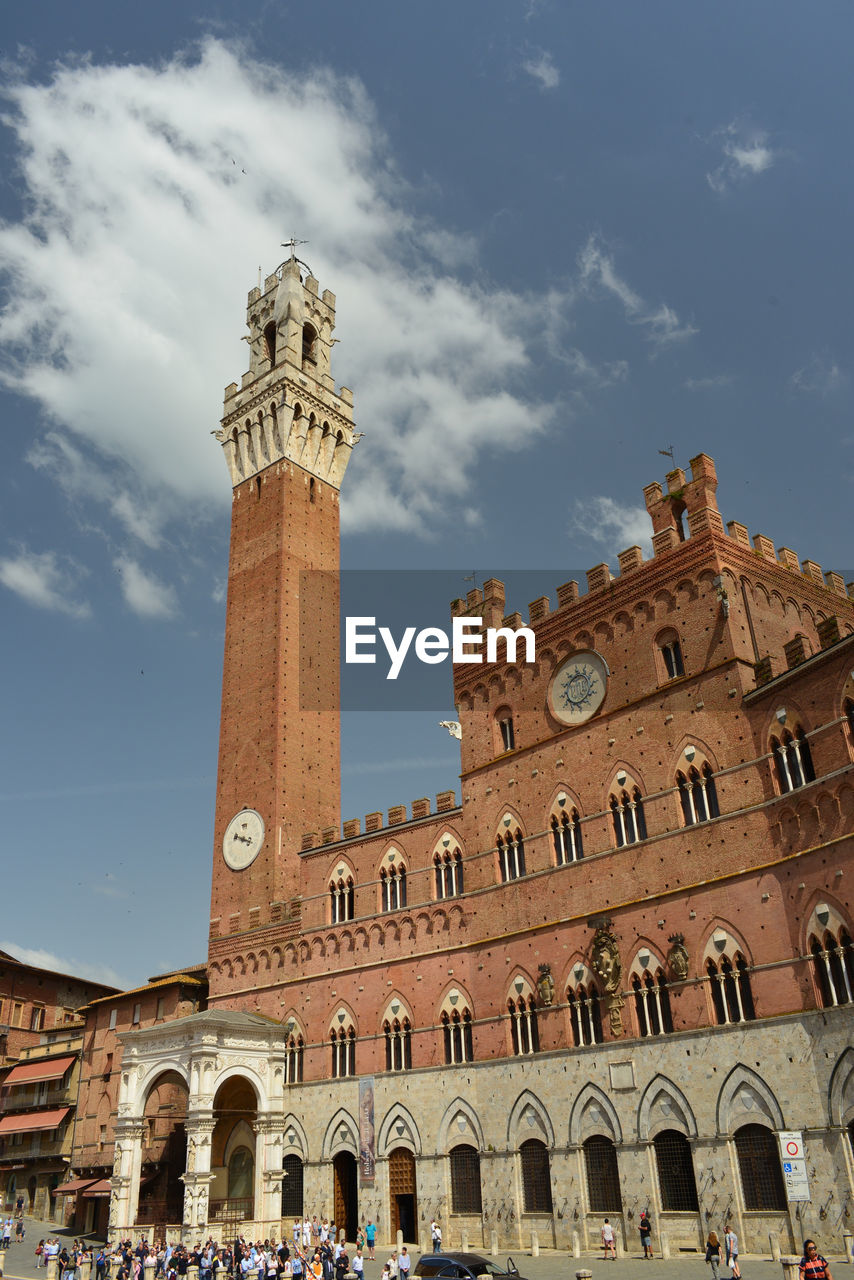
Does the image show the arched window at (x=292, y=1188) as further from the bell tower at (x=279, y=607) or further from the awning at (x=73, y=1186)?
the awning at (x=73, y=1186)

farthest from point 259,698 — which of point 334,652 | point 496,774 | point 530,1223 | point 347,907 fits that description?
point 530,1223

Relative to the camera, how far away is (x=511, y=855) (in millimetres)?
36156

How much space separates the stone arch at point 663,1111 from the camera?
27.9 metres

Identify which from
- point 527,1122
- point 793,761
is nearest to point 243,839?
point 527,1122

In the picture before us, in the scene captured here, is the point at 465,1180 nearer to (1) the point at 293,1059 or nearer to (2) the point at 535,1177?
(2) the point at 535,1177

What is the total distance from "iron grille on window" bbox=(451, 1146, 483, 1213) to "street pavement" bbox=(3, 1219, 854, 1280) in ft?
7.00

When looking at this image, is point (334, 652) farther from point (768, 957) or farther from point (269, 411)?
point (768, 957)

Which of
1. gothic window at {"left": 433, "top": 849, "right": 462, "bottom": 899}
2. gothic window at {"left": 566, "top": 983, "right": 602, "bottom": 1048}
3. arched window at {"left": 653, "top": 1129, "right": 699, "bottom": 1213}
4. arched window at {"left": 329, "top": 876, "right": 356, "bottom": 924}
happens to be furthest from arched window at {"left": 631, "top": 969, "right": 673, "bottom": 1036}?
arched window at {"left": 329, "top": 876, "right": 356, "bottom": 924}

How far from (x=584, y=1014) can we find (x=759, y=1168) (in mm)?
6847

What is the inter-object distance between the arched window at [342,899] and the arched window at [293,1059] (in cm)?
481

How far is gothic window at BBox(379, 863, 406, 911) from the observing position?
39.4 m

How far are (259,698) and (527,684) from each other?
15735mm

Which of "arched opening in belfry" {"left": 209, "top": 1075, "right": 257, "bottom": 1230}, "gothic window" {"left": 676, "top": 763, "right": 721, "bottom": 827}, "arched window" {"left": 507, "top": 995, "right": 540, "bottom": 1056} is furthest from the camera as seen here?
"arched opening in belfry" {"left": 209, "top": 1075, "right": 257, "bottom": 1230}

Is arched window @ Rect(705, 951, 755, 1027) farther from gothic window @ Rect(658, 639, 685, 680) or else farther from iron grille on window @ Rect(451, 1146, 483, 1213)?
iron grille on window @ Rect(451, 1146, 483, 1213)
